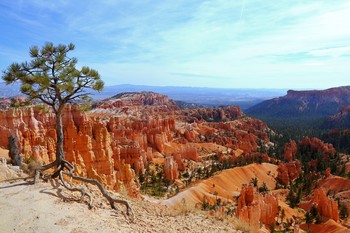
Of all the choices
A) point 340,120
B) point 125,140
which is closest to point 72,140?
point 125,140

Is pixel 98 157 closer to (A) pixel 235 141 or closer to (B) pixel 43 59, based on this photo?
(B) pixel 43 59

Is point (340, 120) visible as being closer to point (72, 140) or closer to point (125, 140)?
point (125, 140)

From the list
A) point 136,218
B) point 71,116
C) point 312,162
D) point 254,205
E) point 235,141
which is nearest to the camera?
point 136,218

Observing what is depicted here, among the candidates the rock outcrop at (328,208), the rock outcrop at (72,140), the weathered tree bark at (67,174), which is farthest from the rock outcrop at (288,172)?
the weathered tree bark at (67,174)

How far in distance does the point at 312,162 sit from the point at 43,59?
6378 centimetres

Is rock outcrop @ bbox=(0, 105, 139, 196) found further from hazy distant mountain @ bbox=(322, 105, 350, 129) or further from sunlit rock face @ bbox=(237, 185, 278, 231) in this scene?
hazy distant mountain @ bbox=(322, 105, 350, 129)

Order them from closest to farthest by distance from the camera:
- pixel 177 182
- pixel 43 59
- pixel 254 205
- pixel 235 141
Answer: pixel 43 59 → pixel 254 205 → pixel 177 182 → pixel 235 141

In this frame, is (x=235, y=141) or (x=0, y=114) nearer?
(x=0, y=114)

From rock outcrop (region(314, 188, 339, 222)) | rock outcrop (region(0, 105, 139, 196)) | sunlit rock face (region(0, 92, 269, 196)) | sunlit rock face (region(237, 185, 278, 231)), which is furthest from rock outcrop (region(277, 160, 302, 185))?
rock outcrop (region(0, 105, 139, 196))

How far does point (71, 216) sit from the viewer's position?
29.0 feet

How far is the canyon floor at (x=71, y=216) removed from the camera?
27.5ft

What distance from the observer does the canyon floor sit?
839cm

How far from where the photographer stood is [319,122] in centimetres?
13725

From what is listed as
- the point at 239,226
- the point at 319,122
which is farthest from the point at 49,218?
the point at 319,122
